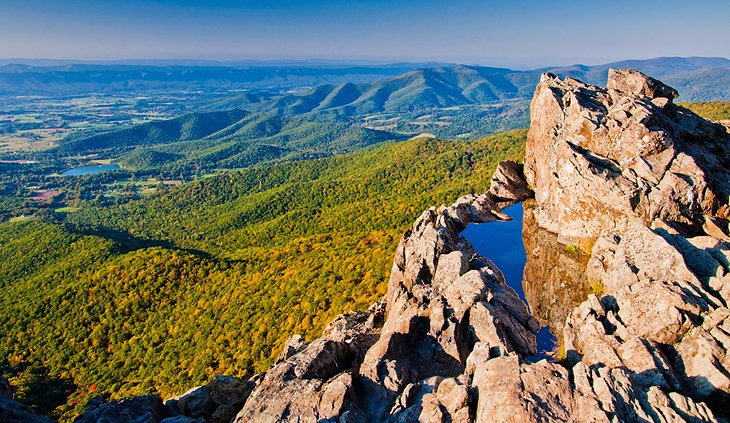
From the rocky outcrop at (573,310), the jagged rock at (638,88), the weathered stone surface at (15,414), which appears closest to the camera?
the rocky outcrop at (573,310)

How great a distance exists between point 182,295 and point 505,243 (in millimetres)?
36156

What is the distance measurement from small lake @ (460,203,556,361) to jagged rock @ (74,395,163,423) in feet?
57.5

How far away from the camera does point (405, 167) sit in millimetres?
95000

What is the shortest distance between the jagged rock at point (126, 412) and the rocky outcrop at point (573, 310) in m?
0.90

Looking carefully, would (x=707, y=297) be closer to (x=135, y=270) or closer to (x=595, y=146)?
(x=595, y=146)

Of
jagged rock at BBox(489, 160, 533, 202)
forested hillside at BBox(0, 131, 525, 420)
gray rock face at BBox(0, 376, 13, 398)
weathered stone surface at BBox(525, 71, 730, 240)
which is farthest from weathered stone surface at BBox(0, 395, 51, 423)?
jagged rock at BBox(489, 160, 533, 202)

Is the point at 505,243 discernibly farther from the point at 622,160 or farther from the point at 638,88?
the point at 638,88

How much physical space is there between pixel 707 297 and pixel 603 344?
141 inches

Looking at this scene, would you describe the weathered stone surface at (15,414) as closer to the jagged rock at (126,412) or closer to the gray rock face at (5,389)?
the jagged rock at (126,412)

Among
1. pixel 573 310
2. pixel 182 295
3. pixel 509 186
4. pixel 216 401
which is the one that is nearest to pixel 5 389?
pixel 216 401

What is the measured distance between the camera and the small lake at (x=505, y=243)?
23.5m

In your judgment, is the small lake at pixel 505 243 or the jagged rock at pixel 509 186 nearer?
the small lake at pixel 505 243

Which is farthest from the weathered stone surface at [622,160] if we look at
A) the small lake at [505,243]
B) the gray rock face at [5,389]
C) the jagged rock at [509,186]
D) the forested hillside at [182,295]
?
the gray rock face at [5,389]

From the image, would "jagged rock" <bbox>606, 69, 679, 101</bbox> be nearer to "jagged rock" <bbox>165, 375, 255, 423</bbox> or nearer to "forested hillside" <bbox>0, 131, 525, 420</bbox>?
"forested hillside" <bbox>0, 131, 525, 420</bbox>
